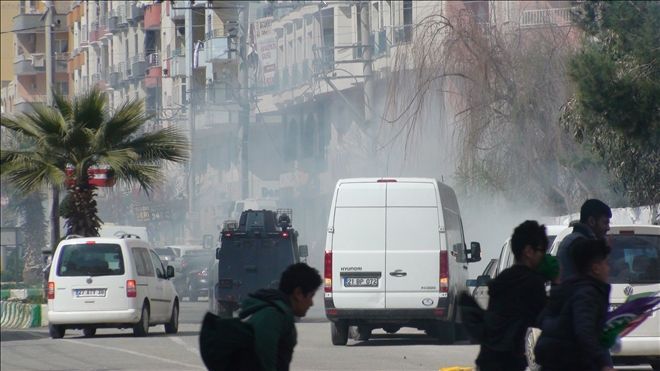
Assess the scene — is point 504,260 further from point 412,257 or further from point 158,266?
point 158,266

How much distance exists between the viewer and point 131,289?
82.2ft

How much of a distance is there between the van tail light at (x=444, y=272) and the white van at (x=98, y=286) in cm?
639

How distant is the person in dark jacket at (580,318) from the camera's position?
7680mm

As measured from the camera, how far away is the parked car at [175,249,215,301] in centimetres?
4591

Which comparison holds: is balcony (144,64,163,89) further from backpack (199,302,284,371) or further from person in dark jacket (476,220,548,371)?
backpack (199,302,284,371)

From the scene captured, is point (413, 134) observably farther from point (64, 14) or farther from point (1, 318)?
point (64, 14)

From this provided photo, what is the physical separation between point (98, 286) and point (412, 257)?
6.63 m

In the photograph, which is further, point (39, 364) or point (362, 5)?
point (362, 5)


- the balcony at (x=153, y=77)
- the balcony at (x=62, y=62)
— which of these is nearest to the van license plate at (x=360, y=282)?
the balcony at (x=153, y=77)

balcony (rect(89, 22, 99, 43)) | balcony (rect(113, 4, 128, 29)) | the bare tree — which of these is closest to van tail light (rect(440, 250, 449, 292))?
the bare tree

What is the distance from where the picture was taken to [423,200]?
2150 cm

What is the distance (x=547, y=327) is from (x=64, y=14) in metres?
87.0

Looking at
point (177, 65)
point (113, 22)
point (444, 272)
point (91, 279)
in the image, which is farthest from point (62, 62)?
point (444, 272)

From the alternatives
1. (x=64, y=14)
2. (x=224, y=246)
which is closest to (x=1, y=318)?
(x=224, y=246)
